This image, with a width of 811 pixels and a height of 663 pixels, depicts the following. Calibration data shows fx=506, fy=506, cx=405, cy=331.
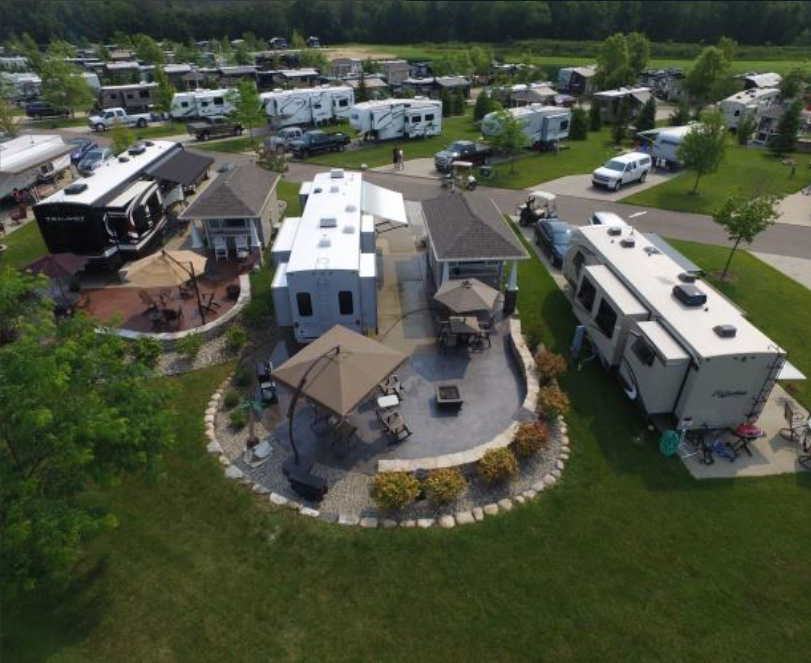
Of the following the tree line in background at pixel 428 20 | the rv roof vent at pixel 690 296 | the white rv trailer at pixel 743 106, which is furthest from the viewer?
the tree line in background at pixel 428 20

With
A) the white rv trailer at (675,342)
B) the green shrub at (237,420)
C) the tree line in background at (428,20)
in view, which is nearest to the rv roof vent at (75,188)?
the green shrub at (237,420)

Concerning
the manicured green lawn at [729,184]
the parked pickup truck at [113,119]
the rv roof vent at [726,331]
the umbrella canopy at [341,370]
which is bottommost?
the manicured green lawn at [729,184]

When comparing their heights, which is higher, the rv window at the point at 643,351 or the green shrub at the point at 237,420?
the rv window at the point at 643,351

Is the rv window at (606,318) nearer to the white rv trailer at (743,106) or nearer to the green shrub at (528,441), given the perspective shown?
the green shrub at (528,441)

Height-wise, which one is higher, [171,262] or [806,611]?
[171,262]

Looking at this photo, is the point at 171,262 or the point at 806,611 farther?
the point at 171,262

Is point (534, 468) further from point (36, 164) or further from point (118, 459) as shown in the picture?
point (36, 164)

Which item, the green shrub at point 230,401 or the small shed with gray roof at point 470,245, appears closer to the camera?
the green shrub at point 230,401

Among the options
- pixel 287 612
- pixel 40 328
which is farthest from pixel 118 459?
pixel 287 612
